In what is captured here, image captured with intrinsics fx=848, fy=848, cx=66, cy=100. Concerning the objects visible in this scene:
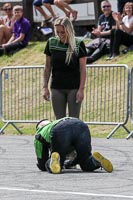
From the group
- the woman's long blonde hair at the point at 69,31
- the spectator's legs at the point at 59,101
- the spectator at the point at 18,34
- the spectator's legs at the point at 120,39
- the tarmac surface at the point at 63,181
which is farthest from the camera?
the spectator at the point at 18,34

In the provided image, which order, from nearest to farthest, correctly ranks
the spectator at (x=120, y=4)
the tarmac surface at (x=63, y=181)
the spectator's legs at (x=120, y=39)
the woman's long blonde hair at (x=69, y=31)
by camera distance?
the tarmac surface at (x=63, y=181) → the woman's long blonde hair at (x=69, y=31) → the spectator's legs at (x=120, y=39) → the spectator at (x=120, y=4)

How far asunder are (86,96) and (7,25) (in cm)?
636

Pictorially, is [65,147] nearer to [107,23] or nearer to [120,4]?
[107,23]

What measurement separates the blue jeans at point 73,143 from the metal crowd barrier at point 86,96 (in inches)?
200

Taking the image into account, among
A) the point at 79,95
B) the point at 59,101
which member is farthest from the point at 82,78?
the point at 59,101

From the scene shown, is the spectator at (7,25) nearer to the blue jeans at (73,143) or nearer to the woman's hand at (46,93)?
the woman's hand at (46,93)

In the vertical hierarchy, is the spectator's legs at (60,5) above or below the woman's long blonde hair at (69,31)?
below

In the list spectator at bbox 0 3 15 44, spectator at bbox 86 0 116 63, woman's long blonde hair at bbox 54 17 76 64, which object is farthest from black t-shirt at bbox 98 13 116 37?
woman's long blonde hair at bbox 54 17 76 64

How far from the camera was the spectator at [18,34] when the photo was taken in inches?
833

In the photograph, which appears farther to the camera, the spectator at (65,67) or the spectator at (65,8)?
the spectator at (65,8)


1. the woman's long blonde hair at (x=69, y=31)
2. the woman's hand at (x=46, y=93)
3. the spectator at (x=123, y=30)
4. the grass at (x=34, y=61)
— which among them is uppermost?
the woman's long blonde hair at (x=69, y=31)

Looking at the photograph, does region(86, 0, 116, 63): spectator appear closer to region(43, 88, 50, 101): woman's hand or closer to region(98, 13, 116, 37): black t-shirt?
region(98, 13, 116, 37): black t-shirt

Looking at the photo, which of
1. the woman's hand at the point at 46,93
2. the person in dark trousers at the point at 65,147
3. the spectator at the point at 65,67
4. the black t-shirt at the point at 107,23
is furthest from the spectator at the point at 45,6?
the person in dark trousers at the point at 65,147

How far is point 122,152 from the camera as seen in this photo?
1280 cm
